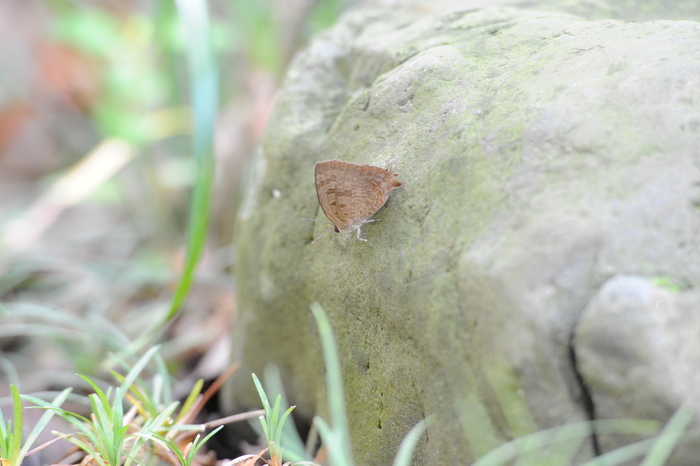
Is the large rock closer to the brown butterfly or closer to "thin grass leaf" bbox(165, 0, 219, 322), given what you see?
the brown butterfly

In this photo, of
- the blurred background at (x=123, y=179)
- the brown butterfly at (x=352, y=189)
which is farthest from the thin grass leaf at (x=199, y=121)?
the brown butterfly at (x=352, y=189)

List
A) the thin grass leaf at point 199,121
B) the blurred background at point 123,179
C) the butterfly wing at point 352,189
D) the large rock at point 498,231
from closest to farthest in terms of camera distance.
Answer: the large rock at point 498,231 < the butterfly wing at point 352,189 < the thin grass leaf at point 199,121 < the blurred background at point 123,179

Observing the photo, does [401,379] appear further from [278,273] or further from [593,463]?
[278,273]

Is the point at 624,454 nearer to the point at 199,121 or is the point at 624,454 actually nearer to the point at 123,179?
the point at 199,121

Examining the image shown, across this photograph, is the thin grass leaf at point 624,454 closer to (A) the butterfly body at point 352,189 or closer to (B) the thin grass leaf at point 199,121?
(A) the butterfly body at point 352,189

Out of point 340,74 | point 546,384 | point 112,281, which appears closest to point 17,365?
point 112,281

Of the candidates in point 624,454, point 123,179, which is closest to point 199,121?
point 624,454
